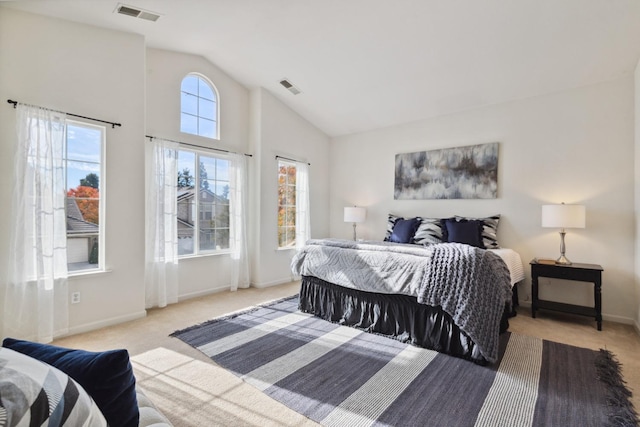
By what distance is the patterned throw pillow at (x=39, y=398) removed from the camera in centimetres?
56

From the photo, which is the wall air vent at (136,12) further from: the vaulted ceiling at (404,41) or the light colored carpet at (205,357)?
the light colored carpet at (205,357)

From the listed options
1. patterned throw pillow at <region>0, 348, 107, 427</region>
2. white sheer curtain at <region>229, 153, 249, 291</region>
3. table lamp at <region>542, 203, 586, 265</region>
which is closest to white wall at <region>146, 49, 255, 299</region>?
white sheer curtain at <region>229, 153, 249, 291</region>

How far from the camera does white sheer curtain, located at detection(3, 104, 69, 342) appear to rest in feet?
8.75

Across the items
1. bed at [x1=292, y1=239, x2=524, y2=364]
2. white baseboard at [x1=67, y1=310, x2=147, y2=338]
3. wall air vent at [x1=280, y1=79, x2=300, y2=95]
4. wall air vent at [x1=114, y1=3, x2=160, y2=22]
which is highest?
wall air vent at [x1=114, y1=3, x2=160, y2=22]

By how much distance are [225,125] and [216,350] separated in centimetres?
316

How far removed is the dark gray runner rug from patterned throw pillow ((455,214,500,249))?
1198 millimetres

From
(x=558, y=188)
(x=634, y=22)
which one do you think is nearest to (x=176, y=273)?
(x=558, y=188)

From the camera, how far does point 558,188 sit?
3.77 metres

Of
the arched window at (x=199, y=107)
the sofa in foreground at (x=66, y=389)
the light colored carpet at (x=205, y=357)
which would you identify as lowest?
the light colored carpet at (x=205, y=357)

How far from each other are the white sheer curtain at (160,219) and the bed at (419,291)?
Result: 5.49 ft

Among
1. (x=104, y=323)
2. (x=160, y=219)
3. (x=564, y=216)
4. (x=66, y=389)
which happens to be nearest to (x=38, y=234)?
(x=104, y=323)

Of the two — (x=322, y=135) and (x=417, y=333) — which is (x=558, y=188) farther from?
(x=322, y=135)

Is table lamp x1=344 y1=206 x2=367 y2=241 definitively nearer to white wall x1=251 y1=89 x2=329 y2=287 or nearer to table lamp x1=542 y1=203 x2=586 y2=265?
white wall x1=251 y1=89 x2=329 y2=287

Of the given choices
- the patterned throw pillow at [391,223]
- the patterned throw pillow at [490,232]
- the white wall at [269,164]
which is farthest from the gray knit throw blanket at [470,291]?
the white wall at [269,164]
